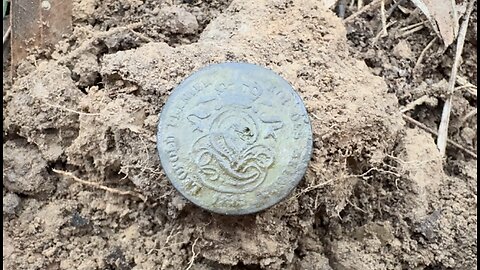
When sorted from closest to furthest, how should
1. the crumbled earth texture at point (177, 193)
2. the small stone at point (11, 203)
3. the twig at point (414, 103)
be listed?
the crumbled earth texture at point (177, 193), the small stone at point (11, 203), the twig at point (414, 103)

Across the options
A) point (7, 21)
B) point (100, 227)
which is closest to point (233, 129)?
point (100, 227)

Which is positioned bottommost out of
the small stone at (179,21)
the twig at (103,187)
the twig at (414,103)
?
the twig at (103,187)

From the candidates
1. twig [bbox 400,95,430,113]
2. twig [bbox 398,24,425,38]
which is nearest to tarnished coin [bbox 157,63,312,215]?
twig [bbox 400,95,430,113]

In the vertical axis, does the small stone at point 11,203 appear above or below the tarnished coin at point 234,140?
below

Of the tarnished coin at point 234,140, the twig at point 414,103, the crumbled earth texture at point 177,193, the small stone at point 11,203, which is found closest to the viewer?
the tarnished coin at point 234,140

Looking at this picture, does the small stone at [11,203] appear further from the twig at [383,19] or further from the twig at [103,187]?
the twig at [383,19]

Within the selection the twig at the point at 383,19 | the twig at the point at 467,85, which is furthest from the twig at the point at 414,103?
the twig at the point at 383,19

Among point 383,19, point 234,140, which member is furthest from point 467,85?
point 234,140

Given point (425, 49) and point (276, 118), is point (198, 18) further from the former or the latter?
point (425, 49)
